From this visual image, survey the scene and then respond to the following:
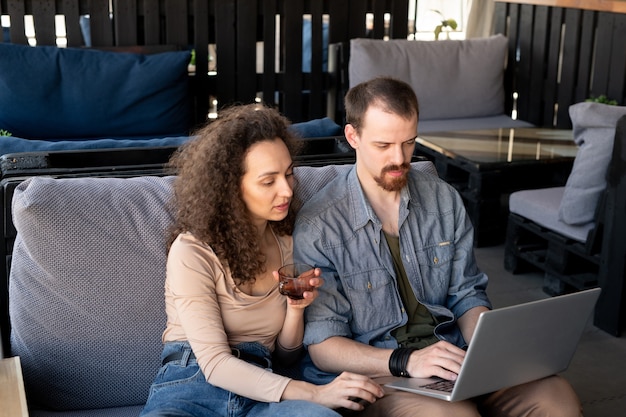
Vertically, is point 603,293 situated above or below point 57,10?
below

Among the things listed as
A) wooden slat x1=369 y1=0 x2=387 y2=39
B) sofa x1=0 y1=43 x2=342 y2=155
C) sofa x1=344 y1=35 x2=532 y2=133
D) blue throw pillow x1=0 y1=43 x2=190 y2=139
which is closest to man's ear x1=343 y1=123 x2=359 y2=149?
sofa x1=0 y1=43 x2=342 y2=155

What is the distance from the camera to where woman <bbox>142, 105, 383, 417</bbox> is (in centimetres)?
194

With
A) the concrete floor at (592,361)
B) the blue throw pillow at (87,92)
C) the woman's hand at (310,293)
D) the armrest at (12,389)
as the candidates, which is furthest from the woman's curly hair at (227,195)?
the blue throw pillow at (87,92)

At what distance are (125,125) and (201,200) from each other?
9.74 feet

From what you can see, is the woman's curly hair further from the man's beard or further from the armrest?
the armrest

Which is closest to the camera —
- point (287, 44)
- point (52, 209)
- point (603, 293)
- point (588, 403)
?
point (52, 209)

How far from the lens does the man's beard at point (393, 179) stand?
2.21 metres

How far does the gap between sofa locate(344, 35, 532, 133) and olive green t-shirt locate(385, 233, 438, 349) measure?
318 centimetres

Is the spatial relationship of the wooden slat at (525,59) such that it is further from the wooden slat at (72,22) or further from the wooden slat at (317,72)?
the wooden slat at (72,22)

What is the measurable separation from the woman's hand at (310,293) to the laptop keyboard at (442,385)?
32cm

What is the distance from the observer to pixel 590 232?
3.57m

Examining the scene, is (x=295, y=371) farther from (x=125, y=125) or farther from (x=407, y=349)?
(x=125, y=125)

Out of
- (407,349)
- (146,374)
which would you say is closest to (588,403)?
(407,349)

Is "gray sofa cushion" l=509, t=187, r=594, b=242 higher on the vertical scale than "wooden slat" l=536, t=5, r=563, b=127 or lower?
lower
